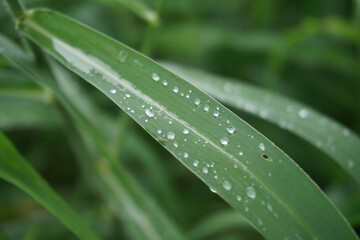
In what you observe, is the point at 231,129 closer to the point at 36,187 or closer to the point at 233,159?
the point at 233,159

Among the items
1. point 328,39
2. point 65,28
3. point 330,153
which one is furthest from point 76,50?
point 328,39

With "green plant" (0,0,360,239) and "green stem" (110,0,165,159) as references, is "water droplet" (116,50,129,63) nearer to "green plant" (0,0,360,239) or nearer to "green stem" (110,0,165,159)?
"green plant" (0,0,360,239)

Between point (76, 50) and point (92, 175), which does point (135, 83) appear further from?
point (92, 175)

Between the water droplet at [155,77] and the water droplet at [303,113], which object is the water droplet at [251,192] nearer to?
the water droplet at [155,77]

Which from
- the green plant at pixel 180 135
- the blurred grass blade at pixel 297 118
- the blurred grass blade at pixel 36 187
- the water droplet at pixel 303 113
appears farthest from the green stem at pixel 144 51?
the water droplet at pixel 303 113

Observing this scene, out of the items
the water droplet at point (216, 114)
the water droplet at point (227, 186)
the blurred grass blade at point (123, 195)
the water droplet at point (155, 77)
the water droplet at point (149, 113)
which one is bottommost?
the blurred grass blade at point (123, 195)

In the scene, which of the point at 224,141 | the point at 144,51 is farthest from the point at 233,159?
the point at 144,51
